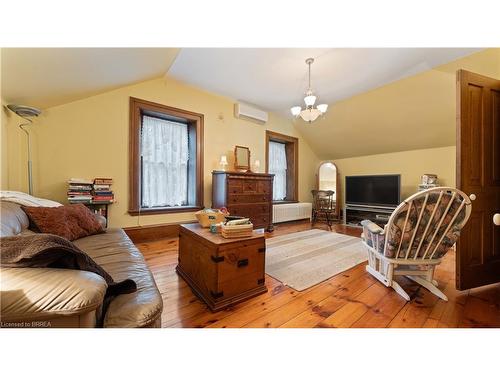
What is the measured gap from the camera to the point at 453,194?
4.55 feet

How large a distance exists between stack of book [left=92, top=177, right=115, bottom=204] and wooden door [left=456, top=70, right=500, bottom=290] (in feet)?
12.0

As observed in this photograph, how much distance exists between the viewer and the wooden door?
1.55 m

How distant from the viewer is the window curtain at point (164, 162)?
312cm

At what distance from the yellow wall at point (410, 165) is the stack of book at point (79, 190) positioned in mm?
5019

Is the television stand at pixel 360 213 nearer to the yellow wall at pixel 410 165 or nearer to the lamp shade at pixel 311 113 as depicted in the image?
the yellow wall at pixel 410 165

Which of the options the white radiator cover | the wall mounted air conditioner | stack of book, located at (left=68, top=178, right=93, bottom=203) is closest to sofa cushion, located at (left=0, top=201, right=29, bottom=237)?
stack of book, located at (left=68, top=178, right=93, bottom=203)

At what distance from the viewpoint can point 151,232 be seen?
3.00 metres

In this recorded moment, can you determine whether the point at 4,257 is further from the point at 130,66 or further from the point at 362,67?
the point at 362,67

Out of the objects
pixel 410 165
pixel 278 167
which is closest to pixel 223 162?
pixel 278 167

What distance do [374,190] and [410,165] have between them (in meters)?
0.85

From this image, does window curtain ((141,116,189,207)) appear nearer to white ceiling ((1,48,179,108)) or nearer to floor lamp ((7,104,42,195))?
→ white ceiling ((1,48,179,108))
